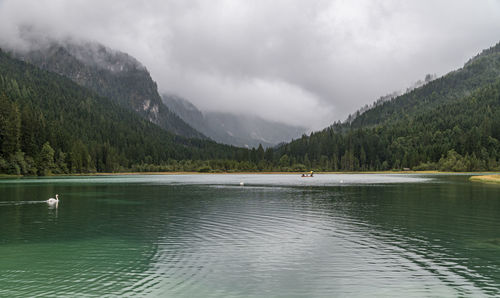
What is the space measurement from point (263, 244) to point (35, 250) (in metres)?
16.9

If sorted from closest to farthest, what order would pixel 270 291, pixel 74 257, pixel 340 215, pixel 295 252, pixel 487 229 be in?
pixel 270 291 → pixel 74 257 → pixel 295 252 → pixel 487 229 → pixel 340 215

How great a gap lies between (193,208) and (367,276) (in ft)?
121

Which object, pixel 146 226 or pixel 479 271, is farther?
pixel 146 226

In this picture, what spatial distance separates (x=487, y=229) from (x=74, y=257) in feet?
119

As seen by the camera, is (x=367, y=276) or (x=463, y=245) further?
(x=463, y=245)

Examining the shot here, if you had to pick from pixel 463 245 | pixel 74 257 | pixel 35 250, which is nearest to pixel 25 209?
pixel 35 250

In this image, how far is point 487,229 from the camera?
36.8m

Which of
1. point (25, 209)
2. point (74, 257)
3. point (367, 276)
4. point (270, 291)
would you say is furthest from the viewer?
point (25, 209)

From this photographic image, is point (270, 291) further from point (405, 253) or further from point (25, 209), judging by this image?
point (25, 209)

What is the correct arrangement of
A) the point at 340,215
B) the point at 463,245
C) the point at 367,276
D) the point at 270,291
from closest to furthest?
the point at 270,291 → the point at 367,276 → the point at 463,245 → the point at 340,215

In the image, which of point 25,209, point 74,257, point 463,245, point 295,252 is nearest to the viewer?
point 74,257

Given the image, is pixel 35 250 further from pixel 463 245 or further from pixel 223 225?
pixel 463 245

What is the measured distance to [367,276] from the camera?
21.7m

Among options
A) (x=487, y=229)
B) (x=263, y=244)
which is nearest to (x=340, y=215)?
(x=487, y=229)
